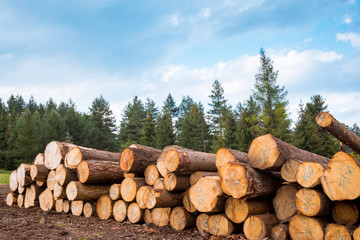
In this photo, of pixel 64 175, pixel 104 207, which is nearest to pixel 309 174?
pixel 104 207

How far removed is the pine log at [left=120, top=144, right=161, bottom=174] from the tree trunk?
3.09m

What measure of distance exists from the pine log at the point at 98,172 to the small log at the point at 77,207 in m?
0.63

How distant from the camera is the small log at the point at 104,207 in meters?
6.18

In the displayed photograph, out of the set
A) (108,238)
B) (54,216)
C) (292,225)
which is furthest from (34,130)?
(292,225)

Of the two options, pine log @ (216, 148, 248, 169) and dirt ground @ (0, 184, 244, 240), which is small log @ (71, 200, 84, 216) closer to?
dirt ground @ (0, 184, 244, 240)

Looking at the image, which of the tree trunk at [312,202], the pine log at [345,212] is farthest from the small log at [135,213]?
the pine log at [345,212]

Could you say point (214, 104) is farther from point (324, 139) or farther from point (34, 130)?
point (34, 130)

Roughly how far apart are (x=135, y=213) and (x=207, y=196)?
1.93 metres

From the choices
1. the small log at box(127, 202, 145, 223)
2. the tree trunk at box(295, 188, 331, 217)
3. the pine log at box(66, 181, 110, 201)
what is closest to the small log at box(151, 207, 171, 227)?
the small log at box(127, 202, 145, 223)

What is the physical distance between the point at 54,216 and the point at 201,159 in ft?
12.5

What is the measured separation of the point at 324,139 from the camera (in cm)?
2603

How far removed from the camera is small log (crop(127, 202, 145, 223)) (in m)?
5.68

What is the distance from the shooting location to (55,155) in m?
7.08

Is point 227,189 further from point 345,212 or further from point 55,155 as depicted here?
point 55,155
